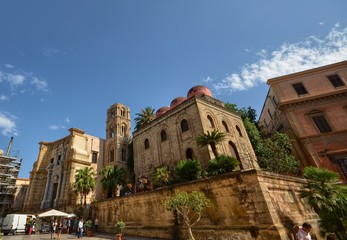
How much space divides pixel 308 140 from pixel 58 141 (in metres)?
38.0

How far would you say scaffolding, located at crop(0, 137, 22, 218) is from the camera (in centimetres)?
3447

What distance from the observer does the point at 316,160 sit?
18500 millimetres

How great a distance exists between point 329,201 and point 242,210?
347 cm

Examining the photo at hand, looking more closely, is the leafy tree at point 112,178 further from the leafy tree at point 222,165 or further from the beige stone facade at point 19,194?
the beige stone facade at point 19,194

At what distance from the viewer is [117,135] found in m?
34.0

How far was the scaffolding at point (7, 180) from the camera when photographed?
3447cm

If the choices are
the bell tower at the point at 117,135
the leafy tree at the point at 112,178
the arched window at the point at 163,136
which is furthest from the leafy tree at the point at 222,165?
the bell tower at the point at 117,135

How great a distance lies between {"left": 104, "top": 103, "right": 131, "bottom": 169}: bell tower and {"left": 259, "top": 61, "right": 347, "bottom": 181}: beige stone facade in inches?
971

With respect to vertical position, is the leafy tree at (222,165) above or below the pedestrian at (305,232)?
above

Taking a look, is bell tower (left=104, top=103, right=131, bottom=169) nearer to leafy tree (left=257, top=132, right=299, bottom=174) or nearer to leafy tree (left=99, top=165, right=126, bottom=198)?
leafy tree (left=99, top=165, right=126, bottom=198)

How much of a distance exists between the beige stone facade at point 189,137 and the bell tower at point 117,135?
963 centimetres

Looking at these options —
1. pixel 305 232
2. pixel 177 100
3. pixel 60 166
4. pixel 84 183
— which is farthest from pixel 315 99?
pixel 60 166

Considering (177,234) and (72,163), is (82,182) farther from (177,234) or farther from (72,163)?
(177,234)

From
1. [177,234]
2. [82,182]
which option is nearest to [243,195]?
[177,234]
